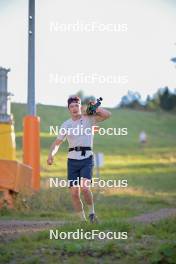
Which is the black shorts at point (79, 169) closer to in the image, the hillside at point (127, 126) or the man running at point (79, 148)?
the man running at point (79, 148)

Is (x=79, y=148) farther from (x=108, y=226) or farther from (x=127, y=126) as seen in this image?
(x=127, y=126)

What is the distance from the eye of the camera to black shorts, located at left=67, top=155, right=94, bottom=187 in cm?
952

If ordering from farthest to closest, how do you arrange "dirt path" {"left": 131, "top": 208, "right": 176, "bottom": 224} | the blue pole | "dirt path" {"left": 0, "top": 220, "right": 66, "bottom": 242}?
1. the blue pole
2. "dirt path" {"left": 131, "top": 208, "right": 176, "bottom": 224}
3. "dirt path" {"left": 0, "top": 220, "right": 66, "bottom": 242}

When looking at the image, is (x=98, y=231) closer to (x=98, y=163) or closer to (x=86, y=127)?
(x=86, y=127)

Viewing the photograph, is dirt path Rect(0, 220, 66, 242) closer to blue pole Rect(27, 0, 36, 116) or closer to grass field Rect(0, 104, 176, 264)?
grass field Rect(0, 104, 176, 264)

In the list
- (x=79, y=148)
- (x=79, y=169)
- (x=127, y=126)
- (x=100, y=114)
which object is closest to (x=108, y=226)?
(x=79, y=169)

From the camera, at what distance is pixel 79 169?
9570 mm

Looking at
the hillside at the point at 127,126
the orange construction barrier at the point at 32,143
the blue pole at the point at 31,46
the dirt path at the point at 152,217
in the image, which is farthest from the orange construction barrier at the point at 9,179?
the hillside at the point at 127,126

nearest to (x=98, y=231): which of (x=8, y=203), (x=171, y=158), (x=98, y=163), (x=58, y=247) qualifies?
(x=58, y=247)

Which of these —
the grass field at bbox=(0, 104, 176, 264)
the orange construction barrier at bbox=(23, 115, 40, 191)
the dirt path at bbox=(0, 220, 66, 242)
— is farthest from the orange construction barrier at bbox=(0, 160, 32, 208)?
the dirt path at bbox=(0, 220, 66, 242)

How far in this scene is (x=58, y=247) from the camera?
7.42m

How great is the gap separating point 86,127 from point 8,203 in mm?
4285

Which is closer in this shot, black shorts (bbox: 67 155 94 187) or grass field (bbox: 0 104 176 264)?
grass field (bbox: 0 104 176 264)

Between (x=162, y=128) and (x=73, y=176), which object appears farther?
(x=162, y=128)
